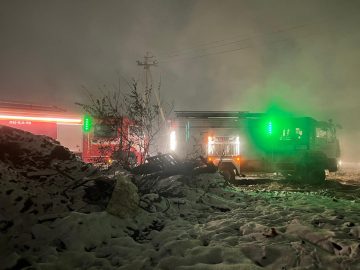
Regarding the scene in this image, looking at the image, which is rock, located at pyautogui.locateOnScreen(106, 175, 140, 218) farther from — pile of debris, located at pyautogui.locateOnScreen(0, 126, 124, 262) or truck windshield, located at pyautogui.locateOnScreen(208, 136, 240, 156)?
truck windshield, located at pyautogui.locateOnScreen(208, 136, 240, 156)

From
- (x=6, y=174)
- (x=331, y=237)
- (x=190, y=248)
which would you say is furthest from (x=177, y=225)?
(x=6, y=174)

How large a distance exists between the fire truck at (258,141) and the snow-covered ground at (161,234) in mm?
9626

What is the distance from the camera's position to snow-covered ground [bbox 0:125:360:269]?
14.2ft

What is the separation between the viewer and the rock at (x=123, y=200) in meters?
5.93

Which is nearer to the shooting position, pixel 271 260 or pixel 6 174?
pixel 271 260

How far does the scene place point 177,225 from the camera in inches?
242

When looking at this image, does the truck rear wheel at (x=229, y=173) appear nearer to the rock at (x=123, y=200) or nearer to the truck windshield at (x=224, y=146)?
the truck windshield at (x=224, y=146)

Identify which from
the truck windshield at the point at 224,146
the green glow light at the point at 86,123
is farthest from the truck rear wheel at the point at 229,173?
the green glow light at the point at 86,123

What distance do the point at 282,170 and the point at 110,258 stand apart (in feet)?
46.3

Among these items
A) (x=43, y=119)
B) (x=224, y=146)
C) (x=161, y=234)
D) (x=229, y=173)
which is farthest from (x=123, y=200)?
(x=43, y=119)

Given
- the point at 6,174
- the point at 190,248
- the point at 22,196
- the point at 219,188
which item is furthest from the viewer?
the point at 219,188

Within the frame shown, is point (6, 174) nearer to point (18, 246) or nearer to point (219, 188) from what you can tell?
point (18, 246)

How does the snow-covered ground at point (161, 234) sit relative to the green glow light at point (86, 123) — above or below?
below

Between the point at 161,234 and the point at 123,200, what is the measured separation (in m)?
1.03
